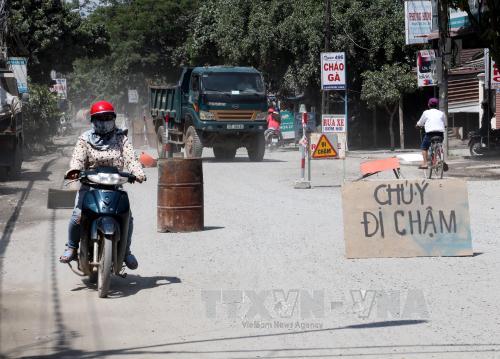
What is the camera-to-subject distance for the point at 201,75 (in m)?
28.8

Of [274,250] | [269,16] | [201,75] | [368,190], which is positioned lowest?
[274,250]

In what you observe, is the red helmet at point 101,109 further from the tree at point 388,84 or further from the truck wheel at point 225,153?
the tree at point 388,84

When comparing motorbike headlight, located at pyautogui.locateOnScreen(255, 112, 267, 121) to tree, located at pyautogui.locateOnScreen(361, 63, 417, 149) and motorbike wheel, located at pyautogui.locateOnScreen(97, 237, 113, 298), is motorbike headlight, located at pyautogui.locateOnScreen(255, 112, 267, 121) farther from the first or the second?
motorbike wheel, located at pyautogui.locateOnScreen(97, 237, 113, 298)

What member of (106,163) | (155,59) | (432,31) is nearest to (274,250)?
(106,163)

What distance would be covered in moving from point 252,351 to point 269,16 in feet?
115

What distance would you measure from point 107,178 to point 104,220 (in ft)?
1.23

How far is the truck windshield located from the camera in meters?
28.9

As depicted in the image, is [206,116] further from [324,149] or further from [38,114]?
[38,114]

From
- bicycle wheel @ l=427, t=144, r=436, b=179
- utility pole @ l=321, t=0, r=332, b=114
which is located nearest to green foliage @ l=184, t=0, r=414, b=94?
utility pole @ l=321, t=0, r=332, b=114

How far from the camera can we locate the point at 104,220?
28.4ft

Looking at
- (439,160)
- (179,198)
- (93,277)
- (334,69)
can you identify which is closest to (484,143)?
(334,69)

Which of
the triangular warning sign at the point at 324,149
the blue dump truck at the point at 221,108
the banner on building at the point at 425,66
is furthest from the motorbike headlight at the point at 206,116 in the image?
the triangular warning sign at the point at 324,149

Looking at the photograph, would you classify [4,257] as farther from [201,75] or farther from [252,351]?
[201,75]

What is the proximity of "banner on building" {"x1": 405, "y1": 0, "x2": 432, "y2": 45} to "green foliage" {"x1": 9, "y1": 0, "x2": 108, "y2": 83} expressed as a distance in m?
18.1
